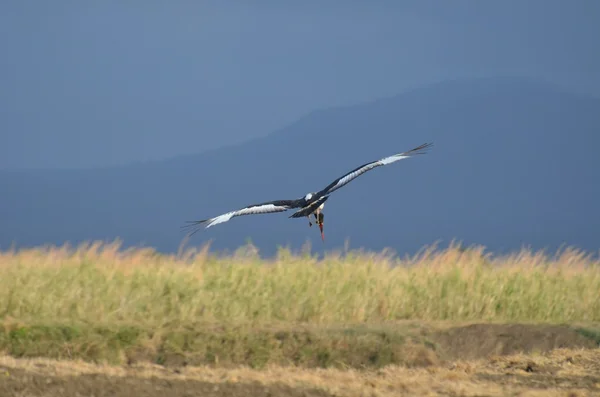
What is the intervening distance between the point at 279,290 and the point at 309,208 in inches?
120

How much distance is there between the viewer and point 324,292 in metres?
13.4

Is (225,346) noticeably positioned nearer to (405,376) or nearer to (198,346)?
(198,346)

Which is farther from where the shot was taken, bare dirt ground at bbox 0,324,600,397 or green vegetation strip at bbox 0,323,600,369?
green vegetation strip at bbox 0,323,600,369

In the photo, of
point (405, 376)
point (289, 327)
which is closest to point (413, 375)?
point (405, 376)

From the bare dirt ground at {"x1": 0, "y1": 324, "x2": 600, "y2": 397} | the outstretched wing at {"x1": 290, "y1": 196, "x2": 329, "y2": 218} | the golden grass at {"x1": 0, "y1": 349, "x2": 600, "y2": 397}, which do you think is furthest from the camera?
the outstretched wing at {"x1": 290, "y1": 196, "x2": 329, "y2": 218}

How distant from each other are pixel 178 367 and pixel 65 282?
2.97m

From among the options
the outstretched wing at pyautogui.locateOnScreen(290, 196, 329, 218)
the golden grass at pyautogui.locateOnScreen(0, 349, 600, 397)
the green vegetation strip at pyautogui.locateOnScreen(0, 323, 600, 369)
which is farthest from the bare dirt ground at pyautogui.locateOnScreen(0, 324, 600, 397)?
the outstretched wing at pyautogui.locateOnScreen(290, 196, 329, 218)

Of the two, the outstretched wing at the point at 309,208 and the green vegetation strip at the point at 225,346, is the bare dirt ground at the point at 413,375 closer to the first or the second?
the green vegetation strip at the point at 225,346

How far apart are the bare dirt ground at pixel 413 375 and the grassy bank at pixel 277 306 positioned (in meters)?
0.06

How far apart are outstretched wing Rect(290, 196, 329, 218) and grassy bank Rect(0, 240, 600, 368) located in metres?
1.45

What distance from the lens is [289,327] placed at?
38.3 feet

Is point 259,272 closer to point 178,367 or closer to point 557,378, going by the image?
point 178,367

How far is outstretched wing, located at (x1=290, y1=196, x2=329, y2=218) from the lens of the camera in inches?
409

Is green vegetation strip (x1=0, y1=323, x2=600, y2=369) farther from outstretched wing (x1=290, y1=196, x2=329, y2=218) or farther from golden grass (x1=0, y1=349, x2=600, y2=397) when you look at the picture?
outstretched wing (x1=290, y1=196, x2=329, y2=218)
